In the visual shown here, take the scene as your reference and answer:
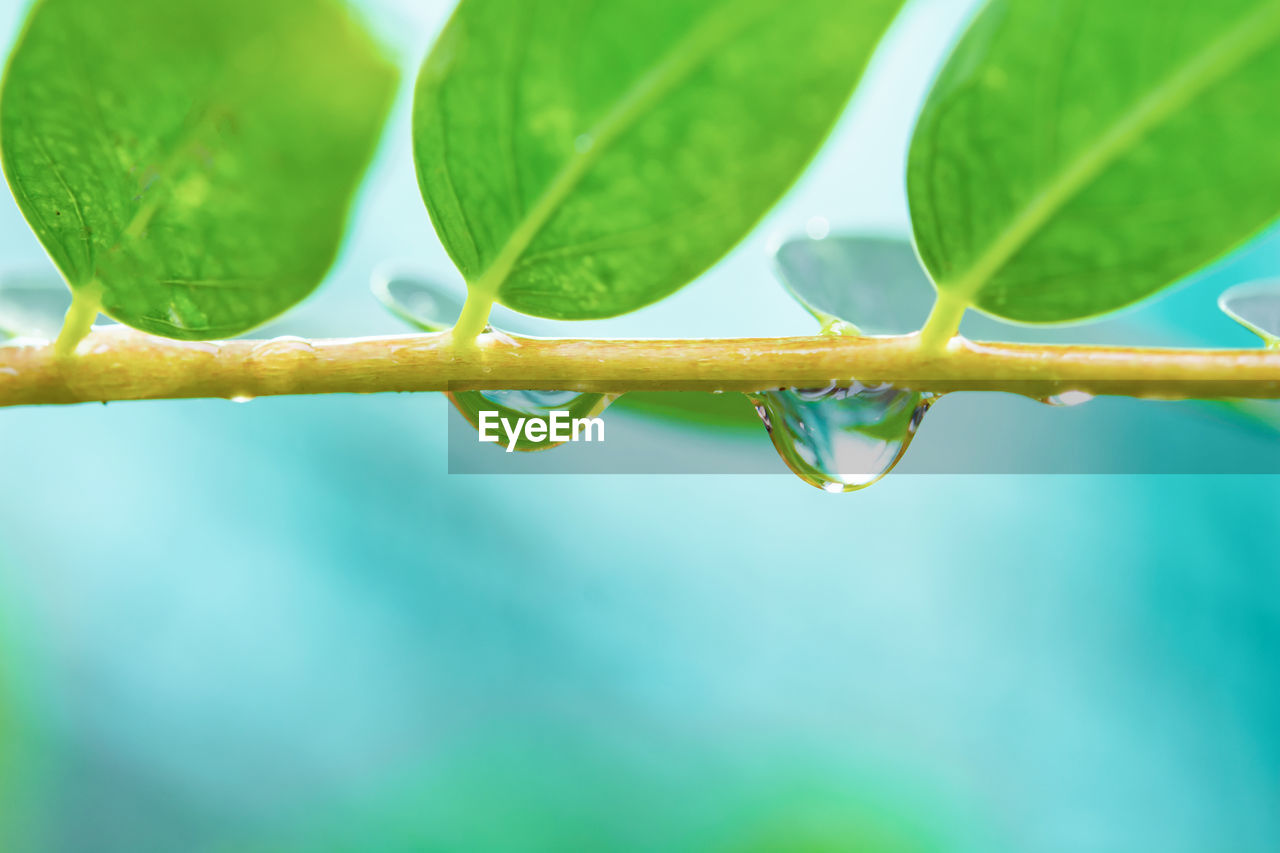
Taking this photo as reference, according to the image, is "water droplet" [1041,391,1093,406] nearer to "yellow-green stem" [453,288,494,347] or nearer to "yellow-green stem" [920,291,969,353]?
"yellow-green stem" [920,291,969,353]

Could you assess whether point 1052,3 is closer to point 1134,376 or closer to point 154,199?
point 1134,376

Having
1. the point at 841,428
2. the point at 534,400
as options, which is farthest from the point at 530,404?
the point at 841,428

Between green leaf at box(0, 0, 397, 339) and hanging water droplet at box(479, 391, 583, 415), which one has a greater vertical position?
green leaf at box(0, 0, 397, 339)

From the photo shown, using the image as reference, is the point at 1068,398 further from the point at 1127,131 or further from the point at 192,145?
the point at 192,145

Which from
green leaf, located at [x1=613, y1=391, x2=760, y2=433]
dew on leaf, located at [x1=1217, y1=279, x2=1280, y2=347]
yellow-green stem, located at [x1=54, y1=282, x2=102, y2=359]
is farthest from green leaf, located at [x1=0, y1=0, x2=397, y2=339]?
dew on leaf, located at [x1=1217, y1=279, x2=1280, y2=347]

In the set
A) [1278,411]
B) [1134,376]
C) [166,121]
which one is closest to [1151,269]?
[1134,376]

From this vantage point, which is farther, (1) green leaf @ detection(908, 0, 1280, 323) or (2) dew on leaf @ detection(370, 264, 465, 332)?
(2) dew on leaf @ detection(370, 264, 465, 332)

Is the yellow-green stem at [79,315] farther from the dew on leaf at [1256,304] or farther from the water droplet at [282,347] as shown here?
the dew on leaf at [1256,304]

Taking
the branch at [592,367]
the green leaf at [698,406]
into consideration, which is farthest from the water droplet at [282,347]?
the green leaf at [698,406]
